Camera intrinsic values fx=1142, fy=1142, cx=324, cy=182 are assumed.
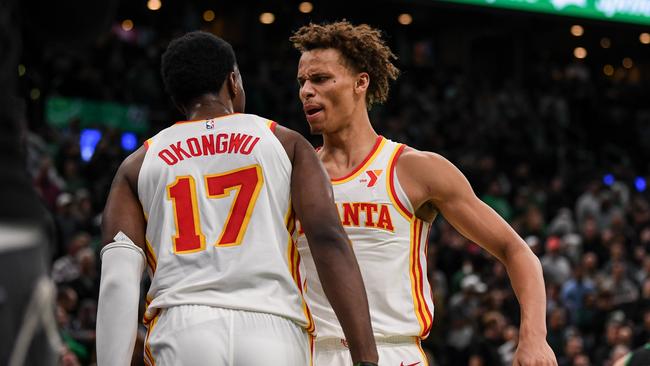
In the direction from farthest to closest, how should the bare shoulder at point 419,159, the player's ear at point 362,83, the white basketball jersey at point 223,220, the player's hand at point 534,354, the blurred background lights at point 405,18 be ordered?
the blurred background lights at point 405,18 → the player's ear at point 362,83 → the bare shoulder at point 419,159 → the player's hand at point 534,354 → the white basketball jersey at point 223,220

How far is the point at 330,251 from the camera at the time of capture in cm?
373

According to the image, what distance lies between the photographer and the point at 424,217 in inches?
195

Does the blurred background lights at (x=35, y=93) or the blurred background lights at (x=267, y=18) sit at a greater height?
the blurred background lights at (x=267, y=18)

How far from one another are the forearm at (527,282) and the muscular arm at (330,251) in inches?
44.8

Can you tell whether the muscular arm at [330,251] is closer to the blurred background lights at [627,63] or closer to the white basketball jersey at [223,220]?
the white basketball jersey at [223,220]

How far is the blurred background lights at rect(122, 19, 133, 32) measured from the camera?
70.9 ft

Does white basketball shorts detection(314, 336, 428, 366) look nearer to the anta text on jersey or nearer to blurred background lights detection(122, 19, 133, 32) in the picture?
the anta text on jersey

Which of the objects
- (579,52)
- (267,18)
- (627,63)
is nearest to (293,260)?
(267,18)

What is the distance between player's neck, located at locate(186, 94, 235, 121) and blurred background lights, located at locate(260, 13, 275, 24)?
2100 centimetres

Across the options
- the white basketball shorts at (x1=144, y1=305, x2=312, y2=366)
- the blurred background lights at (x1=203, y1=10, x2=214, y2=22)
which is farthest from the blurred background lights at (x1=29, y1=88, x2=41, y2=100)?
the white basketball shorts at (x1=144, y1=305, x2=312, y2=366)

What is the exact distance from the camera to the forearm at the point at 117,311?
3.70 m

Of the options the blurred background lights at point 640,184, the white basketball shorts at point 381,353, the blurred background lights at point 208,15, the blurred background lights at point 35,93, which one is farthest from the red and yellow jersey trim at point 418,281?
the blurred background lights at point 208,15

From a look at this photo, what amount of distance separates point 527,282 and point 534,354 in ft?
1.16

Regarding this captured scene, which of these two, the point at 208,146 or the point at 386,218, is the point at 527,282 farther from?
the point at 208,146
